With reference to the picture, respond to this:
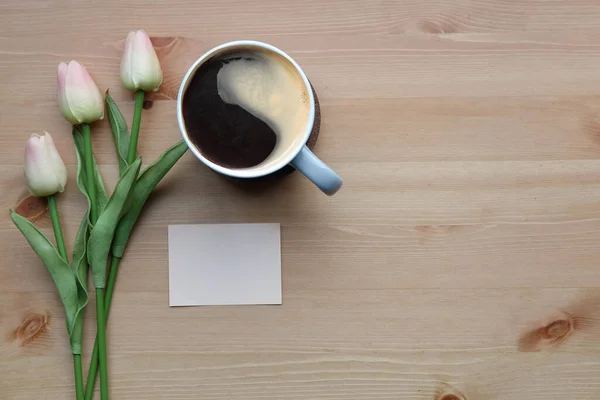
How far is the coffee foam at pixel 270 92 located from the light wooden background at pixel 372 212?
0.25ft

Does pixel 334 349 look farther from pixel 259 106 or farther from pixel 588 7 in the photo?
pixel 588 7

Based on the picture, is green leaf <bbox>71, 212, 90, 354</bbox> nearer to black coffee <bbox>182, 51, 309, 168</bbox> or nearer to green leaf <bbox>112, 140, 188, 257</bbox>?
green leaf <bbox>112, 140, 188, 257</bbox>

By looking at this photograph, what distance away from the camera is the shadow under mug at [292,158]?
0.48m

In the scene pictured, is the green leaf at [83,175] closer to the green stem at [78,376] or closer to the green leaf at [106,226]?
the green leaf at [106,226]

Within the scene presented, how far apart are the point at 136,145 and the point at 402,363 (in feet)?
1.14

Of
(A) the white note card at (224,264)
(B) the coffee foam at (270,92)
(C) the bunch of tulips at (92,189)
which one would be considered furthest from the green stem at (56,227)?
(B) the coffee foam at (270,92)

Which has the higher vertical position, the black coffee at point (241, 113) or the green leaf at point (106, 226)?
the black coffee at point (241, 113)

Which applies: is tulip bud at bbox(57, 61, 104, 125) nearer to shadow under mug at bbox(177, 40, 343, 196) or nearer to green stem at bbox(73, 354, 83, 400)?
shadow under mug at bbox(177, 40, 343, 196)

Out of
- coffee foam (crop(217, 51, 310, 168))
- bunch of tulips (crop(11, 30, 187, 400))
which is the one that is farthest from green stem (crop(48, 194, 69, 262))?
coffee foam (crop(217, 51, 310, 168))

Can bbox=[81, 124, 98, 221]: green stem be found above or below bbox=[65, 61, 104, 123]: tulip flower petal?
below

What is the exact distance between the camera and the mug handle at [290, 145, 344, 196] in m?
0.48

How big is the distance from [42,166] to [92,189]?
5 centimetres

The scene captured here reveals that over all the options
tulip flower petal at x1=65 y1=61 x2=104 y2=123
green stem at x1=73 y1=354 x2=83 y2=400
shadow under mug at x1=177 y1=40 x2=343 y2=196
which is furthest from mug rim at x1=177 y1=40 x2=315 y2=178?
green stem at x1=73 y1=354 x2=83 y2=400

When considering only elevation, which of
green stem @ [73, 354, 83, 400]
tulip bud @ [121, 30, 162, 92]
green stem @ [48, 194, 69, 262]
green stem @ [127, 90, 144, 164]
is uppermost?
tulip bud @ [121, 30, 162, 92]
